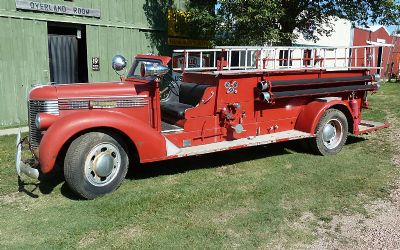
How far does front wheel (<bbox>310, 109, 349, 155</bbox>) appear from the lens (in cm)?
660

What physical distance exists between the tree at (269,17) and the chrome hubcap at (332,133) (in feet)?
13.8

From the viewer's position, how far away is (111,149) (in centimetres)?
478

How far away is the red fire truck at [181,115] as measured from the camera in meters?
4.61

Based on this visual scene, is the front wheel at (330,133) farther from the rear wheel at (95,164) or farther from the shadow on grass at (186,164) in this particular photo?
the rear wheel at (95,164)

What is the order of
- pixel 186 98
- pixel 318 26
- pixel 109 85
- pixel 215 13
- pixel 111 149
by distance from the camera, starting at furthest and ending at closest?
pixel 318 26, pixel 215 13, pixel 186 98, pixel 109 85, pixel 111 149

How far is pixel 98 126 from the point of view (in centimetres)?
462

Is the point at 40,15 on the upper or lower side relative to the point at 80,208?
upper

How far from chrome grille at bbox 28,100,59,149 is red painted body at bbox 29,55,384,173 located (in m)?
0.06

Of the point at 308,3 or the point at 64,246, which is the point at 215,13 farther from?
the point at 64,246

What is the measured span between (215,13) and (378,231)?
8.69 m

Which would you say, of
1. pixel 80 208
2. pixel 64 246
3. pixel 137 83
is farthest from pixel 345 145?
pixel 64 246

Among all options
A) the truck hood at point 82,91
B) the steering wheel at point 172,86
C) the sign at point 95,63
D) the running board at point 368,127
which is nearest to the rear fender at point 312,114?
the running board at point 368,127

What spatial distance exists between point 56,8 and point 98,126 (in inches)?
255

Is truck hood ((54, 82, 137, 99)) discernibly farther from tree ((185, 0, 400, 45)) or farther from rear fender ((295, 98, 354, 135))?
tree ((185, 0, 400, 45))
